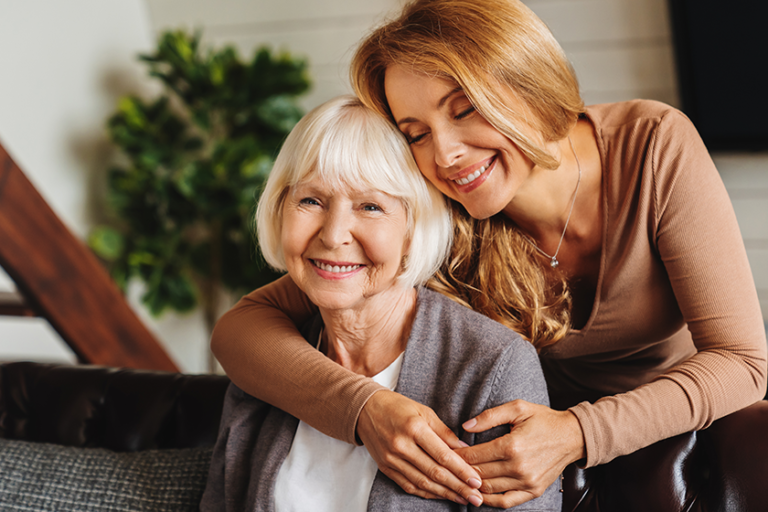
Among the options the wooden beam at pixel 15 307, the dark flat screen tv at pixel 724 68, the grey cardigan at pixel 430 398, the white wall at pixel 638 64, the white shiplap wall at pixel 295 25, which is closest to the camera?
the grey cardigan at pixel 430 398

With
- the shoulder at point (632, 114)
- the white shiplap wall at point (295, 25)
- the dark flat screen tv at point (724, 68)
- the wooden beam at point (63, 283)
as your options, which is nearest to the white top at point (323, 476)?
the shoulder at point (632, 114)

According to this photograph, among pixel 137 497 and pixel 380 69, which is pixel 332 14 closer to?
pixel 380 69

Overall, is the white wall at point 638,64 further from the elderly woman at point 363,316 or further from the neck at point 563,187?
the elderly woman at point 363,316

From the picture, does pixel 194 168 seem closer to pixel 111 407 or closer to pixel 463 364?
pixel 111 407

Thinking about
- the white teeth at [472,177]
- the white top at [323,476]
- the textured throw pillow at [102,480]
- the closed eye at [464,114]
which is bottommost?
Result: the textured throw pillow at [102,480]

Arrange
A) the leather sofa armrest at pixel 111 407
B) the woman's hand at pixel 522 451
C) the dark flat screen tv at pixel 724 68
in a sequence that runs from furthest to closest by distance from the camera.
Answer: the dark flat screen tv at pixel 724 68, the leather sofa armrest at pixel 111 407, the woman's hand at pixel 522 451

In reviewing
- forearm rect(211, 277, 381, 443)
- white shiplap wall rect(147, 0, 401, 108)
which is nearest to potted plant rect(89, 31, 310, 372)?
white shiplap wall rect(147, 0, 401, 108)

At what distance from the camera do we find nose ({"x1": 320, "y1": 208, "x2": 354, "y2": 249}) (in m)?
1.08

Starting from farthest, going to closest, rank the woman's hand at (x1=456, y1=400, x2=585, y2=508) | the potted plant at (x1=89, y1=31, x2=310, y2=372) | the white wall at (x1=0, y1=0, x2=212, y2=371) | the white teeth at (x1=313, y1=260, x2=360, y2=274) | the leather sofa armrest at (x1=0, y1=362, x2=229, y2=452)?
the potted plant at (x1=89, y1=31, x2=310, y2=372)
the white wall at (x1=0, y1=0, x2=212, y2=371)
the leather sofa armrest at (x1=0, y1=362, x2=229, y2=452)
the white teeth at (x1=313, y1=260, x2=360, y2=274)
the woman's hand at (x1=456, y1=400, x2=585, y2=508)

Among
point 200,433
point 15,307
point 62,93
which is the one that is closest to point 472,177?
point 200,433

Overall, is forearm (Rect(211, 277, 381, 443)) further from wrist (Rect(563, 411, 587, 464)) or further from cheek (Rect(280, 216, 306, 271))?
wrist (Rect(563, 411, 587, 464))

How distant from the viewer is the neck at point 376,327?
1.19m

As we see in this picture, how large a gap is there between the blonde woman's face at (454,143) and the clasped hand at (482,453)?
1.32 feet

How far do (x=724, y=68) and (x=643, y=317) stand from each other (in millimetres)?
1753
